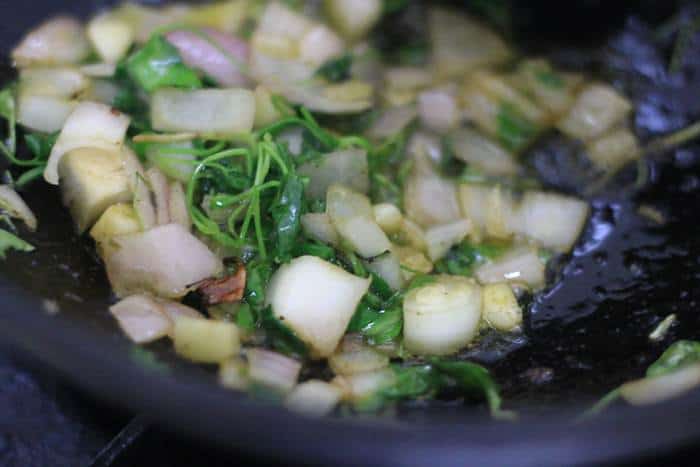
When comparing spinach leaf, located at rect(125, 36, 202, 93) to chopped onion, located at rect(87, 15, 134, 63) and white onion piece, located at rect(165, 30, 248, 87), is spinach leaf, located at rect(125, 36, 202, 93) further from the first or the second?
chopped onion, located at rect(87, 15, 134, 63)

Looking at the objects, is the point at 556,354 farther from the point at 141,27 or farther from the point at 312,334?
the point at 141,27

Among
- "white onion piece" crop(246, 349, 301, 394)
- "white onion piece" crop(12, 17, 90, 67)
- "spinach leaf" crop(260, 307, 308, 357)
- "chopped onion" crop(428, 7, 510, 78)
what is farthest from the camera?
"chopped onion" crop(428, 7, 510, 78)

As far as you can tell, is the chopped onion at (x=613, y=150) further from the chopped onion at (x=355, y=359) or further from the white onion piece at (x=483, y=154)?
the chopped onion at (x=355, y=359)

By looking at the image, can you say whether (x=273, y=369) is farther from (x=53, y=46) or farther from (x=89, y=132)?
(x=53, y=46)

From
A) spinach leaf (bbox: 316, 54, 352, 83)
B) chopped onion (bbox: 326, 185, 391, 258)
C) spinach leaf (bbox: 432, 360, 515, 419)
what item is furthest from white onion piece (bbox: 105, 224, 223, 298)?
spinach leaf (bbox: 316, 54, 352, 83)

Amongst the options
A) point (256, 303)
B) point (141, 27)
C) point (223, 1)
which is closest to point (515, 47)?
point (223, 1)

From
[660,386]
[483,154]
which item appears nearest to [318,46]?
[483,154]
